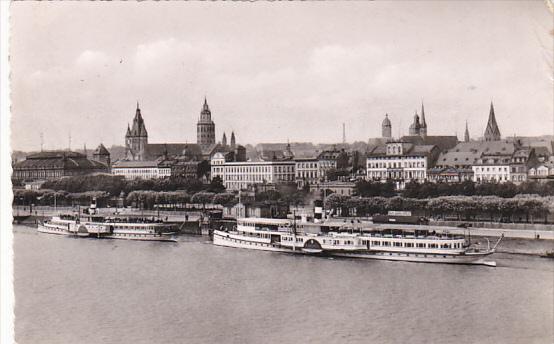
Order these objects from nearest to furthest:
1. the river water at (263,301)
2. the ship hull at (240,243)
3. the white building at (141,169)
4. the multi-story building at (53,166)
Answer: the river water at (263,301), the multi-story building at (53,166), the white building at (141,169), the ship hull at (240,243)

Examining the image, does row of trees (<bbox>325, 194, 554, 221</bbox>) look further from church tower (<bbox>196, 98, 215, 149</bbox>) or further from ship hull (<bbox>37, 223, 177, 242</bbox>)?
ship hull (<bbox>37, 223, 177, 242</bbox>)

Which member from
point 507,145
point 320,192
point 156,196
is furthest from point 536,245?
point 156,196

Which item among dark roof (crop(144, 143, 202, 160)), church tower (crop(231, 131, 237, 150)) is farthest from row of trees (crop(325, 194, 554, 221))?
dark roof (crop(144, 143, 202, 160))

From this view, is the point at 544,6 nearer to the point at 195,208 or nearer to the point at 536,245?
the point at 536,245

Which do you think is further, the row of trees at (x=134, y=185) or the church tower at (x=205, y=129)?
the row of trees at (x=134, y=185)

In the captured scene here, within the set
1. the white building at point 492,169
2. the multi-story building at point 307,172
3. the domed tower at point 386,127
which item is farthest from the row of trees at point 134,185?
the white building at point 492,169

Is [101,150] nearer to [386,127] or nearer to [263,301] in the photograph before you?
[263,301]

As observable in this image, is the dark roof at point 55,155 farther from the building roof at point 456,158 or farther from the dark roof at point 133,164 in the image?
the building roof at point 456,158
